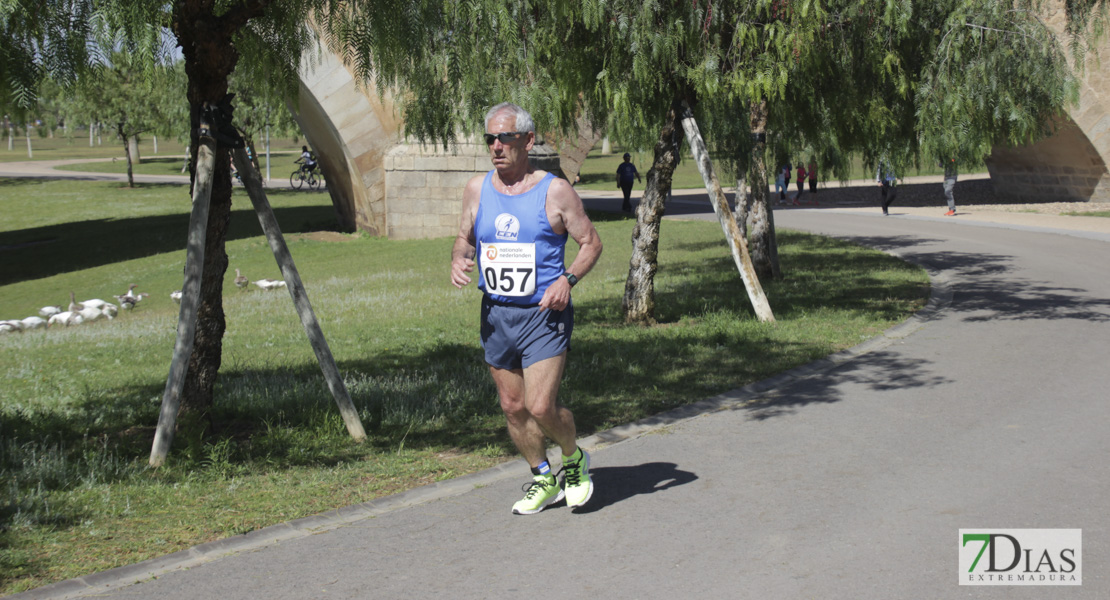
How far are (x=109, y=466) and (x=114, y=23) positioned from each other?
254 cm

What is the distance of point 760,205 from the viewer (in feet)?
48.1

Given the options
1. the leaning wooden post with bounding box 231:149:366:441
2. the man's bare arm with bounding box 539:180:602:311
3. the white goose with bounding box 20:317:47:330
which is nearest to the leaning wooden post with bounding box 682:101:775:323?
the leaning wooden post with bounding box 231:149:366:441

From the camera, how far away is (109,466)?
5914 mm

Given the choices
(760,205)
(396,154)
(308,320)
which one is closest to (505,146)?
(308,320)

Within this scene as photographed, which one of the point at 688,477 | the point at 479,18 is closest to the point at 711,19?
the point at 479,18

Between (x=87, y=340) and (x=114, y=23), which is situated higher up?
(x=114, y=23)

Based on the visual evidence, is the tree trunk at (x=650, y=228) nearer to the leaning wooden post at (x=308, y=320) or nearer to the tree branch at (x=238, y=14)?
the leaning wooden post at (x=308, y=320)

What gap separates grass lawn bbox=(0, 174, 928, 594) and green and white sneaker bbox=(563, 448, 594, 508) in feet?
1.32

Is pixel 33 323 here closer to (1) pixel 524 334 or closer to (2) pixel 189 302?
→ (2) pixel 189 302

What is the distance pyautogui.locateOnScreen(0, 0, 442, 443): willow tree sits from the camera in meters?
5.86

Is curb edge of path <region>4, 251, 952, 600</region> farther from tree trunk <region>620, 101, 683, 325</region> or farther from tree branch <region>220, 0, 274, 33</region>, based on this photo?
tree branch <region>220, 0, 274, 33</region>

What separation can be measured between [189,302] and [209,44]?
1588mm

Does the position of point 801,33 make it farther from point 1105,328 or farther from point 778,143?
point 1105,328

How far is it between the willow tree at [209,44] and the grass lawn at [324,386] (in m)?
0.78
